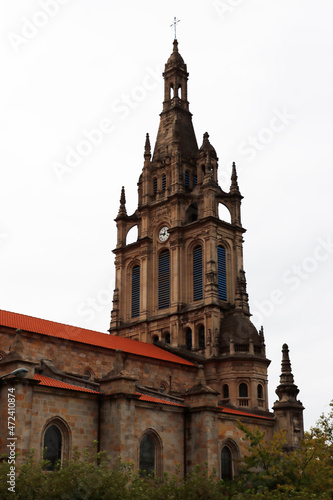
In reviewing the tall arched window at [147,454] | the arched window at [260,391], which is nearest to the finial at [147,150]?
the arched window at [260,391]

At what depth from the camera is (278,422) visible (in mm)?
54844

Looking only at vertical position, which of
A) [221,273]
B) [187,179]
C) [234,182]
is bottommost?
[221,273]

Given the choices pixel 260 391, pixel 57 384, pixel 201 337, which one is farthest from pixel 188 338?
pixel 57 384

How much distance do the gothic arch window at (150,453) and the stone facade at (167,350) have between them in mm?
70

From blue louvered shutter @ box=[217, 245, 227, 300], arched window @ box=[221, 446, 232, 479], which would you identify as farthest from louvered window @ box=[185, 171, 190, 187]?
arched window @ box=[221, 446, 232, 479]

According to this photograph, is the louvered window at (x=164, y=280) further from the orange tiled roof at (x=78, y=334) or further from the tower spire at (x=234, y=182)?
the tower spire at (x=234, y=182)

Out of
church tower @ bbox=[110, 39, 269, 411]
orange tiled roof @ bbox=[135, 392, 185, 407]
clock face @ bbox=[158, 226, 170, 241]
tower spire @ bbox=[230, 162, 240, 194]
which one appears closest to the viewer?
orange tiled roof @ bbox=[135, 392, 185, 407]

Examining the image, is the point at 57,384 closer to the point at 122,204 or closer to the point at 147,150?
the point at 122,204

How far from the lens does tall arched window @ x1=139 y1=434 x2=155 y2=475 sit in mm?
41031

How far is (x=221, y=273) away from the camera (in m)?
68.4

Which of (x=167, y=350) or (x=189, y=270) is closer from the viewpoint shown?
(x=167, y=350)

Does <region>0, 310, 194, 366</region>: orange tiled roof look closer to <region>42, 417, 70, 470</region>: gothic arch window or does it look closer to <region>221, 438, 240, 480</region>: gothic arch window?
<region>42, 417, 70, 470</region>: gothic arch window

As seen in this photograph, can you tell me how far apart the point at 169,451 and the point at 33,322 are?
49.5ft

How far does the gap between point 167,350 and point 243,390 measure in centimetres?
858
